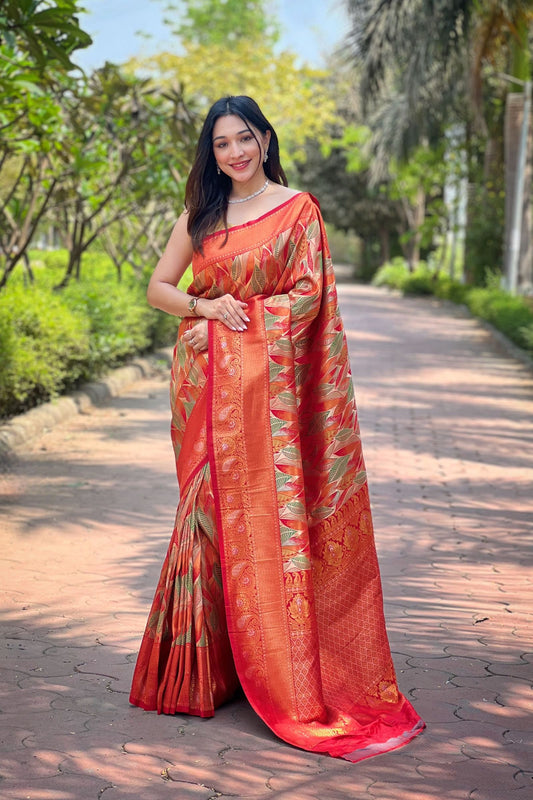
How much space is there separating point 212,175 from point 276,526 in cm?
118

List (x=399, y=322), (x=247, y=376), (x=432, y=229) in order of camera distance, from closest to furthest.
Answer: (x=247, y=376), (x=399, y=322), (x=432, y=229)

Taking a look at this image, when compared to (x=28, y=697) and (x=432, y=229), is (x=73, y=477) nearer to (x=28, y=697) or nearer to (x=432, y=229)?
(x=28, y=697)

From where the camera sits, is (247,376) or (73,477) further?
(73,477)

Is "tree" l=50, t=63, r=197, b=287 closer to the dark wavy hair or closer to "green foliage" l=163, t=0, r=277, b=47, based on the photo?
the dark wavy hair

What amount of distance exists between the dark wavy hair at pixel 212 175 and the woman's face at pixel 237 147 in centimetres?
1

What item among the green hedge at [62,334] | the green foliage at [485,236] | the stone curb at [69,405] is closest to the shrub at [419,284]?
the green foliage at [485,236]

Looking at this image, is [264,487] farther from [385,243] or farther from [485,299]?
[385,243]

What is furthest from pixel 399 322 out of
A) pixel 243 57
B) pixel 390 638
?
pixel 390 638

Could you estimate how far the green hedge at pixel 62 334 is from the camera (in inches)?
335

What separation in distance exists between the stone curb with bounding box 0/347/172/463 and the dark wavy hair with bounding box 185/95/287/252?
4506 millimetres

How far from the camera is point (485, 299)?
22.8 meters

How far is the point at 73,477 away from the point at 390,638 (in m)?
3.55

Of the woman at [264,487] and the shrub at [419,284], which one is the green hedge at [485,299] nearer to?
the shrub at [419,284]

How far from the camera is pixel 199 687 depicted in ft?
10.9
